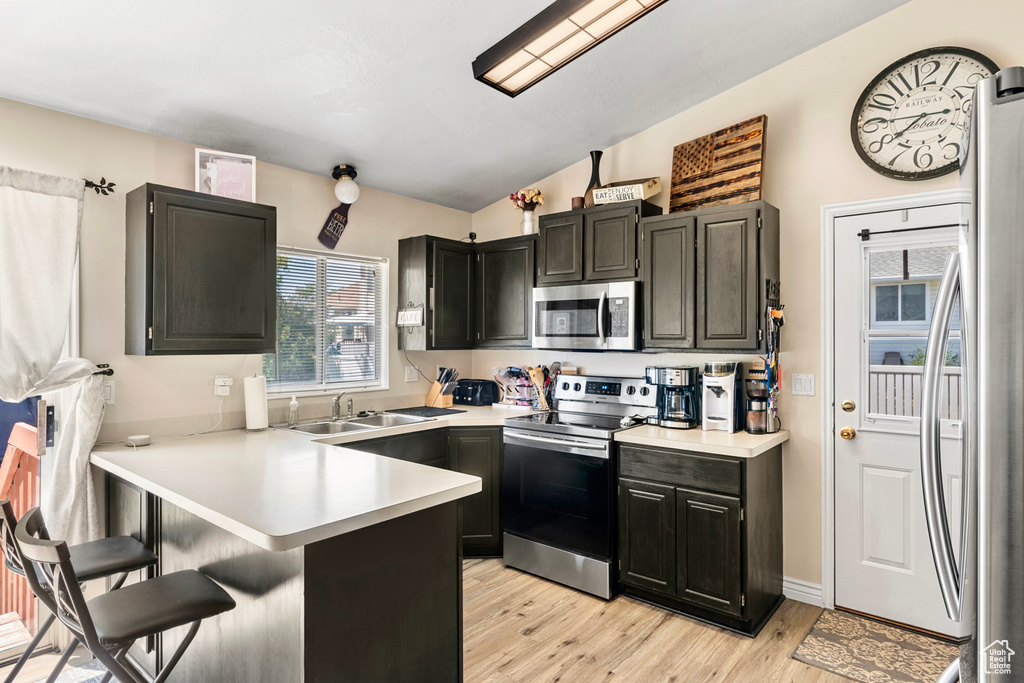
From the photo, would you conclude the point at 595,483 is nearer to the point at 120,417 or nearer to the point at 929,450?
the point at 929,450

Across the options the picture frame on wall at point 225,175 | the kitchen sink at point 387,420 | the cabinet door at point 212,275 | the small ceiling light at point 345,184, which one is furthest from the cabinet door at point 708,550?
the picture frame on wall at point 225,175

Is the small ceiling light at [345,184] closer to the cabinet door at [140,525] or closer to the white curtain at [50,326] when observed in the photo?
the white curtain at [50,326]

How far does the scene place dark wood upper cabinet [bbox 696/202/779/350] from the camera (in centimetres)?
289

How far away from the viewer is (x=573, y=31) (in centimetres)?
231

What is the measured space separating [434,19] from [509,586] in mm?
2953

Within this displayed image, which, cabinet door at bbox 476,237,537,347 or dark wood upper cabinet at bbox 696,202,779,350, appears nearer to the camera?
dark wood upper cabinet at bbox 696,202,779,350

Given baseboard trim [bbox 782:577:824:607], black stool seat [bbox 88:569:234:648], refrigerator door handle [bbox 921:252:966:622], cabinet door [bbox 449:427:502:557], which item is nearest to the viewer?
refrigerator door handle [bbox 921:252:966:622]

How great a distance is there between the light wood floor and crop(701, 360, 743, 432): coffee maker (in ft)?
3.32

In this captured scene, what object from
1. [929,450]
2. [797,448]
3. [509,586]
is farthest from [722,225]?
[509,586]

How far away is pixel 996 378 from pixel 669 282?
219 cm

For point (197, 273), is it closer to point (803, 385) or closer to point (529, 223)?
point (529, 223)

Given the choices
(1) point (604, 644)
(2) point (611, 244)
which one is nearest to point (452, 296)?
(2) point (611, 244)

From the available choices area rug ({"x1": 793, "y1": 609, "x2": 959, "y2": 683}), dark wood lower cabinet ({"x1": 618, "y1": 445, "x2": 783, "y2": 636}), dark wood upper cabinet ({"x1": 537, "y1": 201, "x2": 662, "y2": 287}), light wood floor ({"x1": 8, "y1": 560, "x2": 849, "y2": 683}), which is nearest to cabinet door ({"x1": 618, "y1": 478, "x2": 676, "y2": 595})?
dark wood lower cabinet ({"x1": 618, "y1": 445, "x2": 783, "y2": 636})

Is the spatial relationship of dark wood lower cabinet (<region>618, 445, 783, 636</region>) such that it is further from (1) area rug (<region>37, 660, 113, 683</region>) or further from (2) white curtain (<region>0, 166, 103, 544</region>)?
(2) white curtain (<region>0, 166, 103, 544</region>)
